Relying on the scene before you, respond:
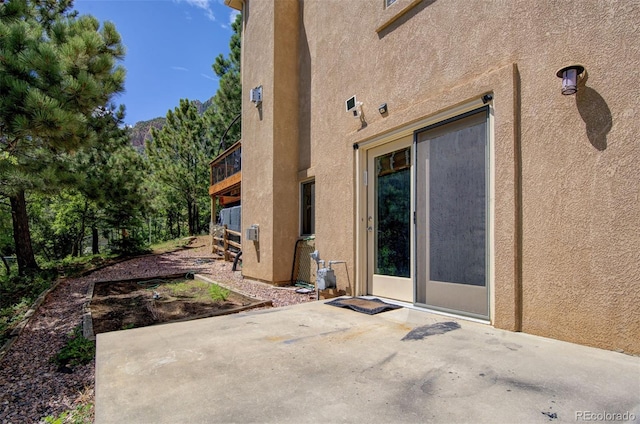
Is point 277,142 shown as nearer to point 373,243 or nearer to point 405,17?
point 373,243

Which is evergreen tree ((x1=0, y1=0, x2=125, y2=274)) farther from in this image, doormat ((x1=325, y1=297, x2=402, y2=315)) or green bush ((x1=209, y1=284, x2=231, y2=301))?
doormat ((x1=325, y1=297, x2=402, y2=315))

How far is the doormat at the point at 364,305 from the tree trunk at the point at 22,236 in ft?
36.8

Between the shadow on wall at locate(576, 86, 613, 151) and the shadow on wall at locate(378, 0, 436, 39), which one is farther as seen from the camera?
the shadow on wall at locate(378, 0, 436, 39)

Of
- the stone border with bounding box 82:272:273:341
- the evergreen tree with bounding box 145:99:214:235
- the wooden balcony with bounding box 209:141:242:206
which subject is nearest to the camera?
the stone border with bounding box 82:272:273:341

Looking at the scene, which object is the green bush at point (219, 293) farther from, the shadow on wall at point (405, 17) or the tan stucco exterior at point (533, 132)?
the shadow on wall at point (405, 17)

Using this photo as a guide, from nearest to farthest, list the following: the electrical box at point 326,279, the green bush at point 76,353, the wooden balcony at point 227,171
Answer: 1. the green bush at point 76,353
2. the electrical box at point 326,279
3. the wooden balcony at point 227,171

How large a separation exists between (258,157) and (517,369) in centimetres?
650

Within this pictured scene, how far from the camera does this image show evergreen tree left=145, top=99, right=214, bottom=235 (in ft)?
72.6

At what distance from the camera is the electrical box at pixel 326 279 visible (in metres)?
5.08

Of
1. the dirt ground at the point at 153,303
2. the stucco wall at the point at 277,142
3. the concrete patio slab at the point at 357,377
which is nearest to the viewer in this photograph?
the concrete patio slab at the point at 357,377

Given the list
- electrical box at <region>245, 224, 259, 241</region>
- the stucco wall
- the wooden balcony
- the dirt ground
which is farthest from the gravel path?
the wooden balcony

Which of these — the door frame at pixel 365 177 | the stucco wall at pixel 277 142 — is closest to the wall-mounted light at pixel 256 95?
the stucco wall at pixel 277 142

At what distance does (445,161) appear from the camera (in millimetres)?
3771

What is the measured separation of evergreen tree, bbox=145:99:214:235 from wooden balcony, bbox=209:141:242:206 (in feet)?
24.3
